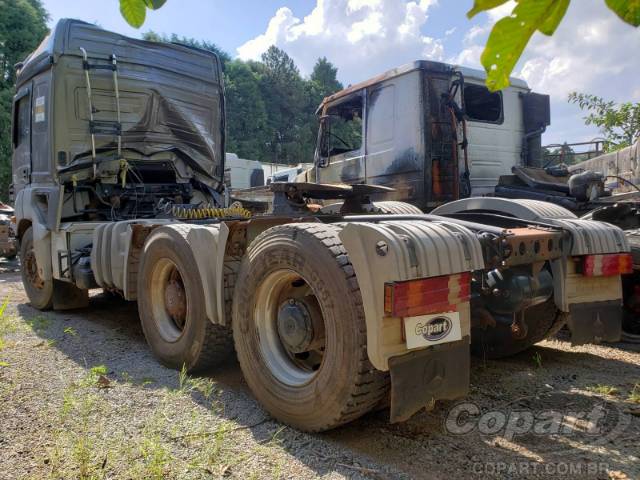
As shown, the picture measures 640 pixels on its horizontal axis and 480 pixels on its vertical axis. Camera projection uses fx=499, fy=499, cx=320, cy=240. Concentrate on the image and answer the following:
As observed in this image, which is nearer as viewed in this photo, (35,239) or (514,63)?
(514,63)

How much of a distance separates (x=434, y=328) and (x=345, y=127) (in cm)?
434

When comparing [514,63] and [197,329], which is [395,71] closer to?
[197,329]

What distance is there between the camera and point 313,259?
8.41ft

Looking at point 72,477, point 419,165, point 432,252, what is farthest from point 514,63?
point 419,165

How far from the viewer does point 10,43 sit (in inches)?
741

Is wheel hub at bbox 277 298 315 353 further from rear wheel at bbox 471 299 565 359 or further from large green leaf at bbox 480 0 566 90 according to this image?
large green leaf at bbox 480 0 566 90

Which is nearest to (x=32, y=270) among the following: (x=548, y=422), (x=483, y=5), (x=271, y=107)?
(x=548, y=422)

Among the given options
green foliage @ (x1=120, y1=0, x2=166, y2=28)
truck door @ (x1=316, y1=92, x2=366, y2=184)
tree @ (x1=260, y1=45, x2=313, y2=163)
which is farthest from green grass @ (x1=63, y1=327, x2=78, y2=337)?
tree @ (x1=260, y1=45, x2=313, y2=163)

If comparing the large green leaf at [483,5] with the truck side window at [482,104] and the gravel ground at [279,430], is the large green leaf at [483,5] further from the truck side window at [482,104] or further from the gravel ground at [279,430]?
the truck side window at [482,104]

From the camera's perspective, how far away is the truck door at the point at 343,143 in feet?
19.4

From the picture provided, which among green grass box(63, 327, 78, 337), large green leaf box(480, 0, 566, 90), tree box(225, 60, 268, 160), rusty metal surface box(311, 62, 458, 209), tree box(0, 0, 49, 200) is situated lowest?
green grass box(63, 327, 78, 337)

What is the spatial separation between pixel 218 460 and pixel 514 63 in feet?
6.96

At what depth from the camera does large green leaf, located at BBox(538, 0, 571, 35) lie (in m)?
0.87

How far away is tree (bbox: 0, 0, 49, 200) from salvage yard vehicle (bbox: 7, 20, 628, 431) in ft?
45.1
